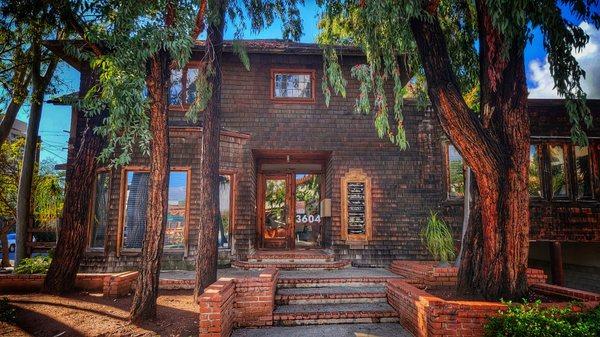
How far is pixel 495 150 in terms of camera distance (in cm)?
501

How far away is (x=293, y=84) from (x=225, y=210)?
4.30 meters

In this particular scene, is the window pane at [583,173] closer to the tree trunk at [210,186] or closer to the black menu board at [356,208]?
the black menu board at [356,208]

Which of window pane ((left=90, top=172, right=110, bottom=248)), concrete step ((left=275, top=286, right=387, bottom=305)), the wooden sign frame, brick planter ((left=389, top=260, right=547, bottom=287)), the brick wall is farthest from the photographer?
the wooden sign frame

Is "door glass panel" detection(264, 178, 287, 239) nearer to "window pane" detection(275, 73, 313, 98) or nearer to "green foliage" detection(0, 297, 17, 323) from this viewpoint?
"window pane" detection(275, 73, 313, 98)

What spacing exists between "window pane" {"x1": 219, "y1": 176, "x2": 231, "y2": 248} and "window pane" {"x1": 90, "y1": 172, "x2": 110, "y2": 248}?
3.06 metres

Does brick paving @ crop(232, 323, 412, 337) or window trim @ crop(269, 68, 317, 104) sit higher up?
window trim @ crop(269, 68, 317, 104)

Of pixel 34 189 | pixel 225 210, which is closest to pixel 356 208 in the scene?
pixel 225 210

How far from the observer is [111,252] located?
898cm

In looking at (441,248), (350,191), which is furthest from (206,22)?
(441,248)

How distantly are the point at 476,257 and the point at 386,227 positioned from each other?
447cm

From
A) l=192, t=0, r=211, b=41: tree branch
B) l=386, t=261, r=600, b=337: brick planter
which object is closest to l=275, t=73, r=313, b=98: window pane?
l=192, t=0, r=211, b=41: tree branch

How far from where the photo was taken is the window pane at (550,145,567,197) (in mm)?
10289

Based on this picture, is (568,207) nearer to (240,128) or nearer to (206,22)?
(240,128)

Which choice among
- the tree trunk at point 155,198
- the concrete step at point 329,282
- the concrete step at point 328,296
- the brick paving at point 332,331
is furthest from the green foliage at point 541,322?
the tree trunk at point 155,198
